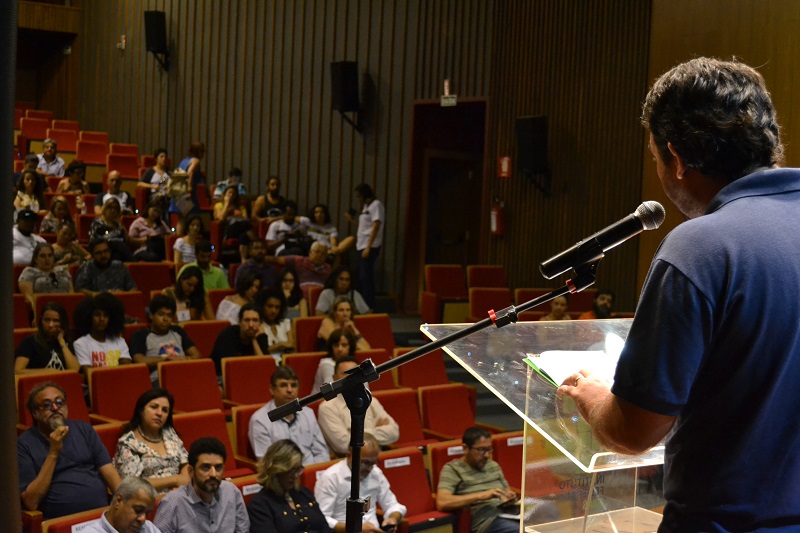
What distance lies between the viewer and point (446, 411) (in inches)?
217

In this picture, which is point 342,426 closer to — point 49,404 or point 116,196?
point 49,404

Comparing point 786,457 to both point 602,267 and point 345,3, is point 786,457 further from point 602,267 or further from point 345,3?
point 345,3

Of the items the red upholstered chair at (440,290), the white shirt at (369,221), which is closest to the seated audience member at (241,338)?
the red upholstered chair at (440,290)

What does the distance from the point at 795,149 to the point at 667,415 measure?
6151mm

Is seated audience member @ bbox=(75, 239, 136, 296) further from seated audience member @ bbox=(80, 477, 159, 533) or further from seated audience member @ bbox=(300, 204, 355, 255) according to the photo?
seated audience member @ bbox=(80, 477, 159, 533)

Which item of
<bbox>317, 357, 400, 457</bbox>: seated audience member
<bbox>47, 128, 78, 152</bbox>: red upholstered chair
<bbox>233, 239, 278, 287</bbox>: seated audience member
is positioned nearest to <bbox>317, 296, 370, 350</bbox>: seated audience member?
<bbox>317, 357, 400, 457</bbox>: seated audience member

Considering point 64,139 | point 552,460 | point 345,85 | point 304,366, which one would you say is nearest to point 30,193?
point 345,85

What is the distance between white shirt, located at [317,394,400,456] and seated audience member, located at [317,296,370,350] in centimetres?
116

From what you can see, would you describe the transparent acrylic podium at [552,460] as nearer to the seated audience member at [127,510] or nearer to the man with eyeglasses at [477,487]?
the seated audience member at [127,510]

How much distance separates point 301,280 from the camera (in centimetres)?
782

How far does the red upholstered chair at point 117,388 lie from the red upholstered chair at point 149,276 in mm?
2533

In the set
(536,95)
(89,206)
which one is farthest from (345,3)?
(89,206)

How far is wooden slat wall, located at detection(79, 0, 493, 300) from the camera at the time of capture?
956 cm

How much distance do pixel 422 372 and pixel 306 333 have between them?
81 cm
